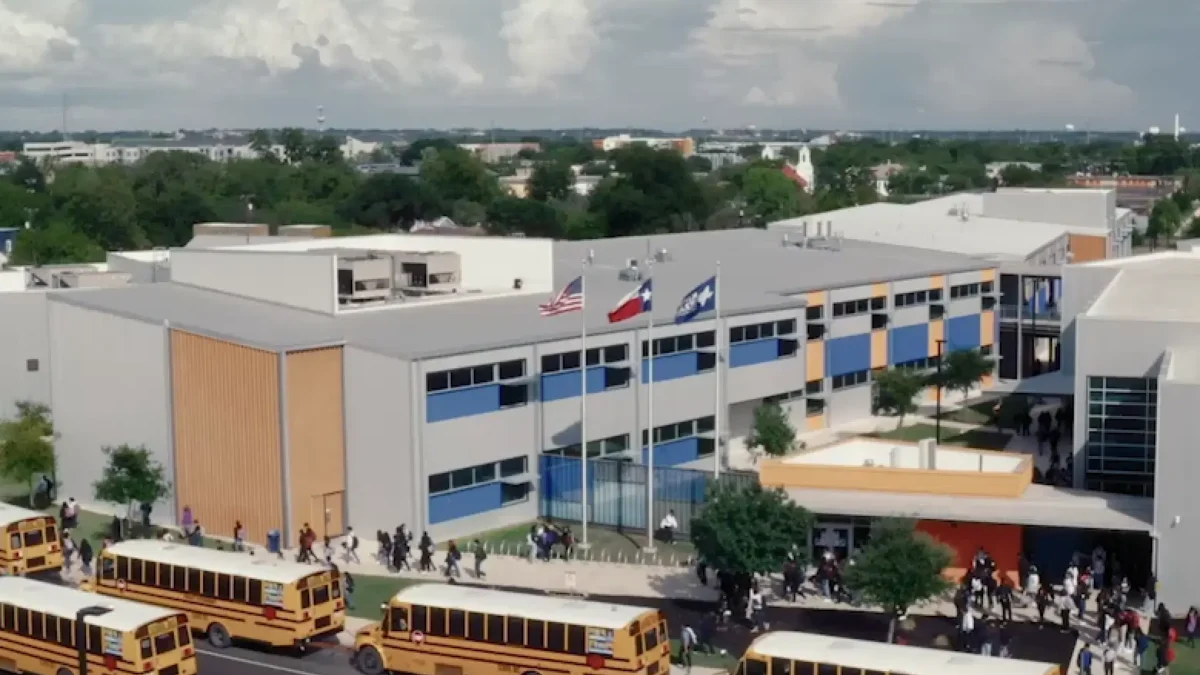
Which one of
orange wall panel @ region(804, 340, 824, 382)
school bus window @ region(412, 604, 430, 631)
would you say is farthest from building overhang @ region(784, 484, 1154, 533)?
orange wall panel @ region(804, 340, 824, 382)

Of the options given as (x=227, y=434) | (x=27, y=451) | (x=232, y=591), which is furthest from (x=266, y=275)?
(x=232, y=591)

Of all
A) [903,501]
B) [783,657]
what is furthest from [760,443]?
[783,657]

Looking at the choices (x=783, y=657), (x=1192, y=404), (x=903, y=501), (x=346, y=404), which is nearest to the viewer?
(x=783, y=657)

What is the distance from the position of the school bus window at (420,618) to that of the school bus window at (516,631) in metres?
1.81

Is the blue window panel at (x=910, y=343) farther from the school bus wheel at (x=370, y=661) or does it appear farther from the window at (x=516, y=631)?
the window at (x=516, y=631)

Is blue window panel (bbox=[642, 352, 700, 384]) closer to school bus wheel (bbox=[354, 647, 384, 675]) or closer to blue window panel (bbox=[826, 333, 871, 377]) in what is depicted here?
blue window panel (bbox=[826, 333, 871, 377])

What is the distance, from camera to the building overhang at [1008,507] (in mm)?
34188

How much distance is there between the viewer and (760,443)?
160 ft

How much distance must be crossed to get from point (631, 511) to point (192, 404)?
11.9 m

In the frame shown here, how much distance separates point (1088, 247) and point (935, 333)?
76.2 feet

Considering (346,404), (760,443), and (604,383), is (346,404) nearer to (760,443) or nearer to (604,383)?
(604,383)

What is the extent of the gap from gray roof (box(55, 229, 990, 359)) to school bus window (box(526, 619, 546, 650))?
14022mm

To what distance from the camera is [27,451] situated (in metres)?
45.1

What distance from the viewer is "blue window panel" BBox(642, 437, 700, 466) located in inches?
1834
